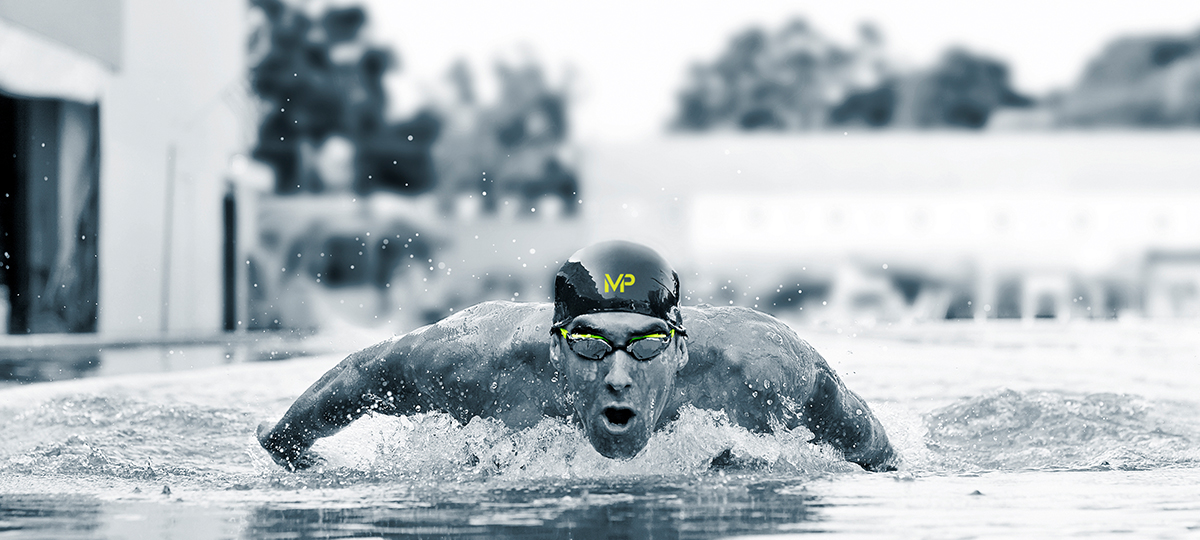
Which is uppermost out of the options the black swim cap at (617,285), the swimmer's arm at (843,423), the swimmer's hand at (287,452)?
the black swim cap at (617,285)

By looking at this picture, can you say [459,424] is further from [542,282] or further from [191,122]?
[542,282]

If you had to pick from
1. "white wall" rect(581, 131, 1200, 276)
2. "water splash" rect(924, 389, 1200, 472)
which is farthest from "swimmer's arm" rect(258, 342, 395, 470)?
"white wall" rect(581, 131, 1200, 276)

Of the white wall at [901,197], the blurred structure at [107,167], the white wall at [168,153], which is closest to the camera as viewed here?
the blurred structure at [107,167]

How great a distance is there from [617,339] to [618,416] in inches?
7.2

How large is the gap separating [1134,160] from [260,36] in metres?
22.5

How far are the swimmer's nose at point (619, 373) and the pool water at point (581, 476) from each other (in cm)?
25

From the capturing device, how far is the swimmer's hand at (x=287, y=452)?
3.85 m

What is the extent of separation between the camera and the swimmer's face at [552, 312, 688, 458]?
10.4ft

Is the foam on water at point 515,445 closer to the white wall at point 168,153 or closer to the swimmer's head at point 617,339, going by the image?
the swimmer's head at point 617,339

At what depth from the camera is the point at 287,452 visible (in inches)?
152

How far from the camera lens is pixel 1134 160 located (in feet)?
96.7

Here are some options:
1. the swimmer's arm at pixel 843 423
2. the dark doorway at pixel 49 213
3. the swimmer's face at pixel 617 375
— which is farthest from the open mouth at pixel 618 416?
the dark doorway at pixel 49 213

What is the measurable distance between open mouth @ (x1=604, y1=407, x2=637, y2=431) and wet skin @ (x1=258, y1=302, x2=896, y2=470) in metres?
0.30

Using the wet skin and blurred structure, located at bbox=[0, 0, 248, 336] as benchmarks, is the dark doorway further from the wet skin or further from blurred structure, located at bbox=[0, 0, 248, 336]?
the wet skin
